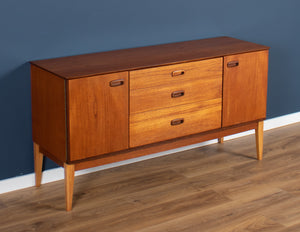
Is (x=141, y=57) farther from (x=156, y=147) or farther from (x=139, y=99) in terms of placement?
(x=156, y=147)

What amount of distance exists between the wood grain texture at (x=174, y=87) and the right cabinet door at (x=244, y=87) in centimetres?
8

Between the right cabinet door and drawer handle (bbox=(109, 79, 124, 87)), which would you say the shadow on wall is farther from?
the right cabinet door

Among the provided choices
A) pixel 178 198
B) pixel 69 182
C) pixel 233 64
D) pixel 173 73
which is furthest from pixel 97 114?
pixel 233 64

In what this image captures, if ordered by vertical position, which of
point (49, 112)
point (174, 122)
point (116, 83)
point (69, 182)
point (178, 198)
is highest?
point (116, 83)

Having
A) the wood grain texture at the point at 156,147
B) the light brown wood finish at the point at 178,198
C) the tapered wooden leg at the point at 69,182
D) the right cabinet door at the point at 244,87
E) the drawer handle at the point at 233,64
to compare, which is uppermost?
the drawer handle at the point at 233,64

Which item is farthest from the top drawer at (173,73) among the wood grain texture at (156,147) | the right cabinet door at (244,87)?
the wood grain texture at (156,147)

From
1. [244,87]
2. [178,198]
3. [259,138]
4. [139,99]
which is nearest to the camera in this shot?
[139,99]

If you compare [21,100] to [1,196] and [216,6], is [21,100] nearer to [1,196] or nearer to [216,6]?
[1,196]

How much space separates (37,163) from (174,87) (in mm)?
907

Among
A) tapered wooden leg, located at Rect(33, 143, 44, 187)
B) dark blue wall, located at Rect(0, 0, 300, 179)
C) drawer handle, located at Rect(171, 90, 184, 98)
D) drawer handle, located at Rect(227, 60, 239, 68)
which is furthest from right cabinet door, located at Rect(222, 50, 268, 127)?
tapered wooden leg, located at Rect(33, 143, 44, 187)

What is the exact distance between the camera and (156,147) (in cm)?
327

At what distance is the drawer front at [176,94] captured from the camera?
3.08 metres

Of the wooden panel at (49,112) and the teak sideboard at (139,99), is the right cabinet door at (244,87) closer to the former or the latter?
the teak sideboard at (139,99)

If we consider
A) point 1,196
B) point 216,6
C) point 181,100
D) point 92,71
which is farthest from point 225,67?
point 1,196
